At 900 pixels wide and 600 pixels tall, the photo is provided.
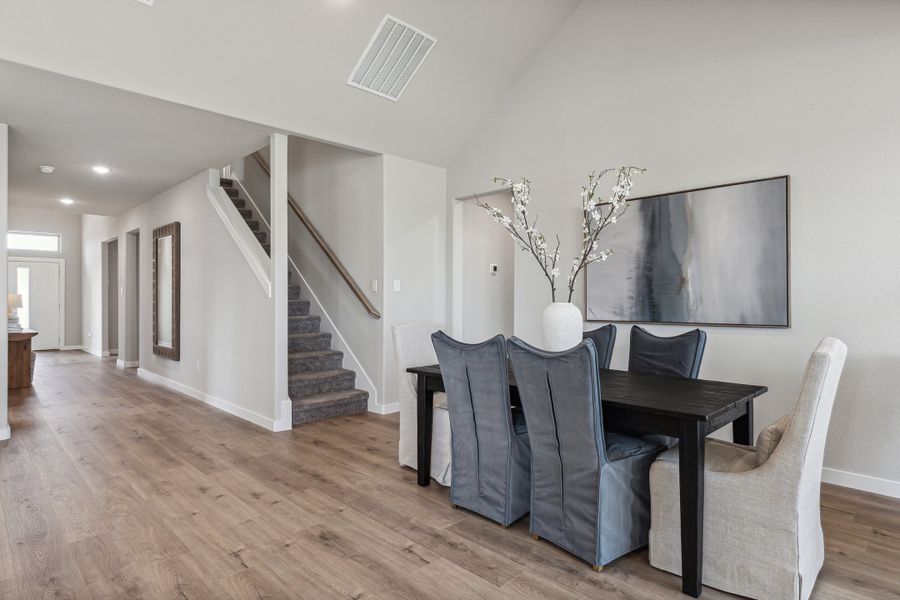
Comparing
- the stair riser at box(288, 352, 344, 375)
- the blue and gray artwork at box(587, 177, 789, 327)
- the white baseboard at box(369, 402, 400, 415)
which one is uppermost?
the blue and gray artwork at box(587, 177, 789, 327)

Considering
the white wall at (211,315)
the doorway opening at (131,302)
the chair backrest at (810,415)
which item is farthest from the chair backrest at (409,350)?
the doorway opening at (131,302)

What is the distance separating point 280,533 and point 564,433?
143 centimetres

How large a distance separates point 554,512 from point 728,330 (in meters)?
1.99

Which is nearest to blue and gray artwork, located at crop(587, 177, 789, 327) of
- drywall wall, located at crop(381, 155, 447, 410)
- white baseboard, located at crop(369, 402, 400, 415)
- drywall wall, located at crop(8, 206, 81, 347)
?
drywall wall, located at crop(381, 155, 447, 410)

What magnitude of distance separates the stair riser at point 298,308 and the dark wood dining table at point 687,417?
3736 millimetres

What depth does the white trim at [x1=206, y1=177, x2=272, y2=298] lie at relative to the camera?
4.54 meters

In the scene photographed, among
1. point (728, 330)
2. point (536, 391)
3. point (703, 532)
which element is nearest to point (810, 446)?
point (703, 532)

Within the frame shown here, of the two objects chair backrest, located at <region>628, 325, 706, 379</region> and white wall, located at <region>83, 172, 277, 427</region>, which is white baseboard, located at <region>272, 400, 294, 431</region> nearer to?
white wall, located at <region>83, 172, 277, 427</region>

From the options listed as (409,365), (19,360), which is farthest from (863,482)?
(19,360)

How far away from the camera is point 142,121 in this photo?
3.88 meters

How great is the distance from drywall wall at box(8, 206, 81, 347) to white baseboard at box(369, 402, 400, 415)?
28.0ft

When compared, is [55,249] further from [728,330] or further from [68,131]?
[728,330]

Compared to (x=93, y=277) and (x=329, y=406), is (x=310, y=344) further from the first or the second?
(x=93, y=277)

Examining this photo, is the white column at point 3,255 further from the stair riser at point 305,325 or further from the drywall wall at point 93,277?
the drywall wall at point 93,277
